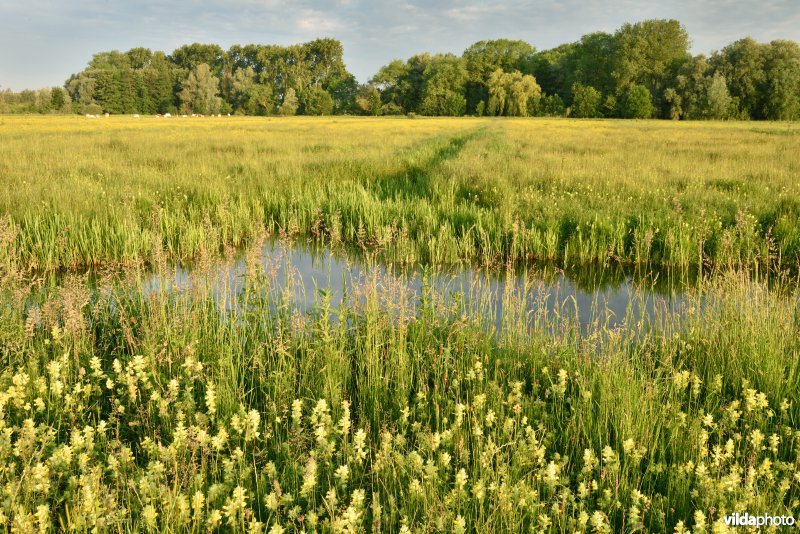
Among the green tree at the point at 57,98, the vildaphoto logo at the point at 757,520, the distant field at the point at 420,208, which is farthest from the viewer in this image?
the green tree at the point at 57,98

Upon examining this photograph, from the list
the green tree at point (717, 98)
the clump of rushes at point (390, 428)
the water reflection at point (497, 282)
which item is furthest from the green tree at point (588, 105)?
the clump of rushes at point (390, 428)

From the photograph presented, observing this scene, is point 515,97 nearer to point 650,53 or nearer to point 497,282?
point 650,53

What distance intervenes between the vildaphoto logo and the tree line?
2956 inches

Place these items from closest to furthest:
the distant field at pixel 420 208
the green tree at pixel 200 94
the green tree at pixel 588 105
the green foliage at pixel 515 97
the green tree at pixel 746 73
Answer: the distant field at pixel 420 208, the green tree at pixel 746 73, the green tree at pixel 588 105, the green foliage at pixel 515 97, the green tree at pixel 200 94

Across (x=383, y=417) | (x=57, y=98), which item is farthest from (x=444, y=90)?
(x=383, y=417)

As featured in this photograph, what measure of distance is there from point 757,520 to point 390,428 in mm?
1922

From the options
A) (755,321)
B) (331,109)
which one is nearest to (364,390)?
(755,321)

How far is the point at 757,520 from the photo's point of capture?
2391 mm

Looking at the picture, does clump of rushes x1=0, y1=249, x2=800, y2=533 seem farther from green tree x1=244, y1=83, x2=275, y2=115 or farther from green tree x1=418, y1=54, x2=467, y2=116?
green tree x1=244, y1=83, x2=275, y2=115

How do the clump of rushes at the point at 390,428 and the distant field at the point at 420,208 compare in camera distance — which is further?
the distant field at the point at 420,208

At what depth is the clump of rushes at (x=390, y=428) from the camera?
2.51 m

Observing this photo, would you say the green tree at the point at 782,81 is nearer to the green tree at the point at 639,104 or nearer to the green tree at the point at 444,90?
the green tree at the point at 639,104

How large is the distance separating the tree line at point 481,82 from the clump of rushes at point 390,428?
7386 cm

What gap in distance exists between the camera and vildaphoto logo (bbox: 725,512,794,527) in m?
2.38
